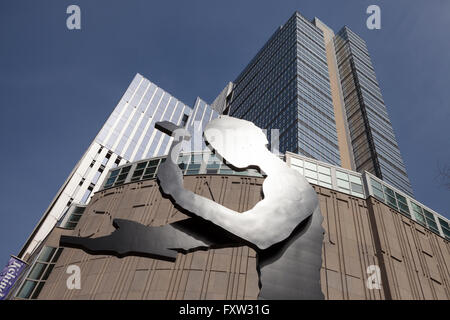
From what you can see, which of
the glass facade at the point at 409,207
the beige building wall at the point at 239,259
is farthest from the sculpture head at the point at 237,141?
the glass facade at the point at 409,207

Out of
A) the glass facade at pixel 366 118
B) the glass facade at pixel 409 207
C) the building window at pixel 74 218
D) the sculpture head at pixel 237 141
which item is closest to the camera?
the sculpture head at pixel 237 141

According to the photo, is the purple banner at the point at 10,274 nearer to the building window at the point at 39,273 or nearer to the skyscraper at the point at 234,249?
the skyscraper at the point at 234,249

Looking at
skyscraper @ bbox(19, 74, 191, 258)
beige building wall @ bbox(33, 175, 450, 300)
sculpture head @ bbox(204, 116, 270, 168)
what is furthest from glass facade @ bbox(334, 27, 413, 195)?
sculpture head @ bbox(204, 116, 270, 168)

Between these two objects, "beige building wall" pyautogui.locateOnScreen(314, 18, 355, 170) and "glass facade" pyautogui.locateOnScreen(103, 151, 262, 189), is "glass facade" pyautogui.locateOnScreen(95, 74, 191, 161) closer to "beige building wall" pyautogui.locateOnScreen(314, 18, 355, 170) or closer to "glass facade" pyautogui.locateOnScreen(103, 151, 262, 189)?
"beige building wall" pyautogui.locateOnScreen(314, 18, 355, 170)

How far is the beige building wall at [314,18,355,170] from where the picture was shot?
246 feet

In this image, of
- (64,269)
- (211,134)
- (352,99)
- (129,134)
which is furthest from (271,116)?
(211,134)

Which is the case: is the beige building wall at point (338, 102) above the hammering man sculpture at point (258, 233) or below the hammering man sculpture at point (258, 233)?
above

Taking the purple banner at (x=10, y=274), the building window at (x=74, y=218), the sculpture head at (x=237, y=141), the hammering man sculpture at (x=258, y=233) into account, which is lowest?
the hammering man sculpture at (x=258, y=233)

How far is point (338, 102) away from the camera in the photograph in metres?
88.1

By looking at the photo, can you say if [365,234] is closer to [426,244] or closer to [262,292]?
[426,244]

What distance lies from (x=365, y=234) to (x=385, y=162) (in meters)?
55.5

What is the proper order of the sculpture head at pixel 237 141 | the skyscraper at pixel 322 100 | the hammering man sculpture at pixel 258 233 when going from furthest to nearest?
the skyscraper at pixel 322 100
the sculpture head at pixel 237 141
the hammering man sculpture at pixel 258 233

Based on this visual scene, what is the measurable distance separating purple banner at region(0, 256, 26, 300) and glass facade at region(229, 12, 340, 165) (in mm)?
44155

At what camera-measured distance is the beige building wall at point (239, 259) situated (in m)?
20.9
